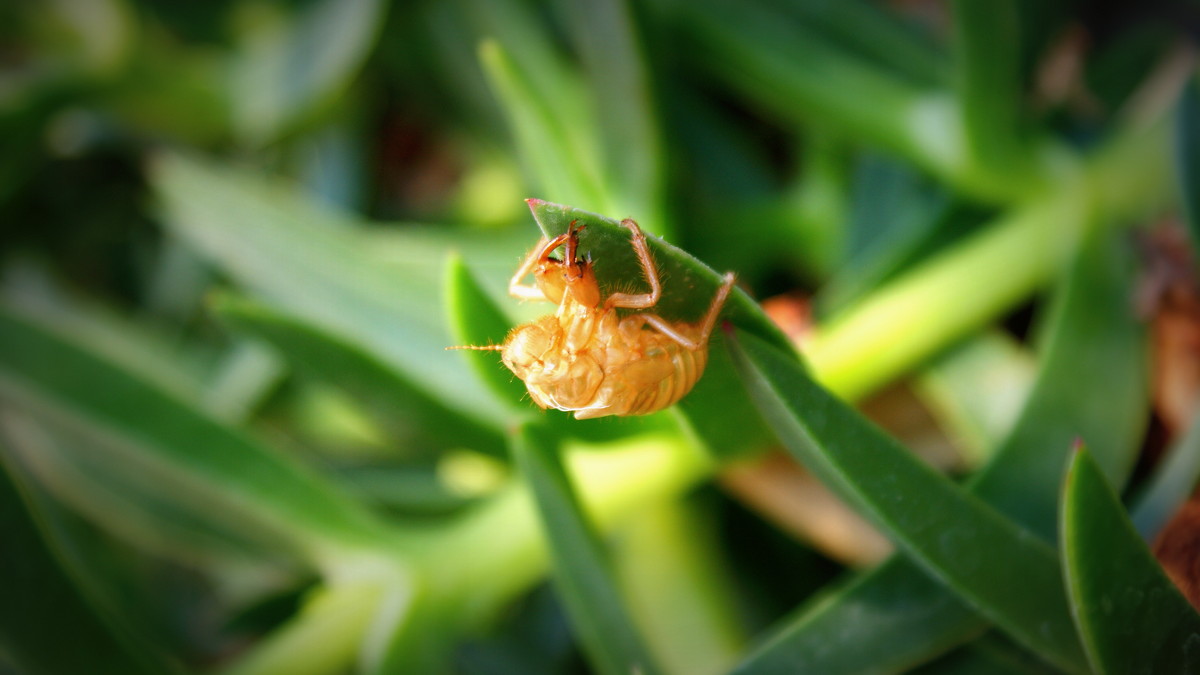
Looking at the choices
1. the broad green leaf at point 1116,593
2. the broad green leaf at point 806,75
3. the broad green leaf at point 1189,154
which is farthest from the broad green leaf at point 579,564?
the broad green leaf at point 1189,154

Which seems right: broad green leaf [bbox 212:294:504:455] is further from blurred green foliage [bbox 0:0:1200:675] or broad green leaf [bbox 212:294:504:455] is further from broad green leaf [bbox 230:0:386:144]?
broad green leaf [bbox 230:0:386:144]

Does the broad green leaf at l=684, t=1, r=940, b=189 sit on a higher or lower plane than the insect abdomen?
higher

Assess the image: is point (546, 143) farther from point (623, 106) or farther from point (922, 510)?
point (922, 510)

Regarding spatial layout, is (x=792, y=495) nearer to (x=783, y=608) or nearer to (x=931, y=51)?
(x=783, y=608)

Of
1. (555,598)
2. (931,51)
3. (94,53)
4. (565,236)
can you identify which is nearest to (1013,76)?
(931,51)

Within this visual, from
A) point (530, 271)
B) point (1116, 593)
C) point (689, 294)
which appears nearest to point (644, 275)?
point (689, 294)

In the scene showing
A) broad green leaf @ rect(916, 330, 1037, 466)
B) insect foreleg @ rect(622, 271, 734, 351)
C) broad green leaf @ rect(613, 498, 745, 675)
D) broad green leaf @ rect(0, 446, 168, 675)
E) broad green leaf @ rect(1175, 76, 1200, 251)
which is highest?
broad green leaf @ rect(1175, 76, 1200, 251)

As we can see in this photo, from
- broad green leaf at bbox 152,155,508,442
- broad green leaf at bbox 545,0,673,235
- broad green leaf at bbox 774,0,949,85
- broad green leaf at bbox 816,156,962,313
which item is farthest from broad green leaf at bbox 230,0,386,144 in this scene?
broad green leaf at bbox 816,156,962,313
